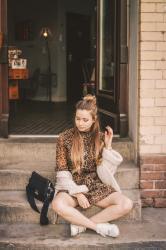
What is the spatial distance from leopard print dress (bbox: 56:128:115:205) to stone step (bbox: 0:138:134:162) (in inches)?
42.7

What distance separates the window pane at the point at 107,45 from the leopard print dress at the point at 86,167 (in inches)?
67.4

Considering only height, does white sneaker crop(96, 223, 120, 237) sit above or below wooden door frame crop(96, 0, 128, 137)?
below

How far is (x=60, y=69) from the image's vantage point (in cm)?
1351

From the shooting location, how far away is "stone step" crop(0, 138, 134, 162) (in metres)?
6.43

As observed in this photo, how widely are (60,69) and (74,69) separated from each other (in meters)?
0.44

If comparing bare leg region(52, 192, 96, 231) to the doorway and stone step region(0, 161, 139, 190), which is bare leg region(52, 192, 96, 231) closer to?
stone step region(0, 161, 139, 190)

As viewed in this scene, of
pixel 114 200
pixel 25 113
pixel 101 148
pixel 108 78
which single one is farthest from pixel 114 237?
pixel 25 113

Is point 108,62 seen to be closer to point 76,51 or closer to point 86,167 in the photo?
point 86,167

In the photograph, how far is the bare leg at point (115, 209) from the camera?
16.9 feet

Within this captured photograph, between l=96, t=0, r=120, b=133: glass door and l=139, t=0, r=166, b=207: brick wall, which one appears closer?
l=139, t=0, r=166, b=207: brick wall

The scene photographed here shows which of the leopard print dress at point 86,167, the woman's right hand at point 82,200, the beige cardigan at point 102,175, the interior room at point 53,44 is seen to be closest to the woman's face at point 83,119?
the leopard print dress at point 86,167

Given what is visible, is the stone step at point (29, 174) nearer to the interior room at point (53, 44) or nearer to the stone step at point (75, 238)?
the stone step at point (75, 238)

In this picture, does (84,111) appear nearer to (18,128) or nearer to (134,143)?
(134,143)

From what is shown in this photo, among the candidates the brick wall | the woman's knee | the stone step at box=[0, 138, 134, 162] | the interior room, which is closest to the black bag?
the woman's knee
